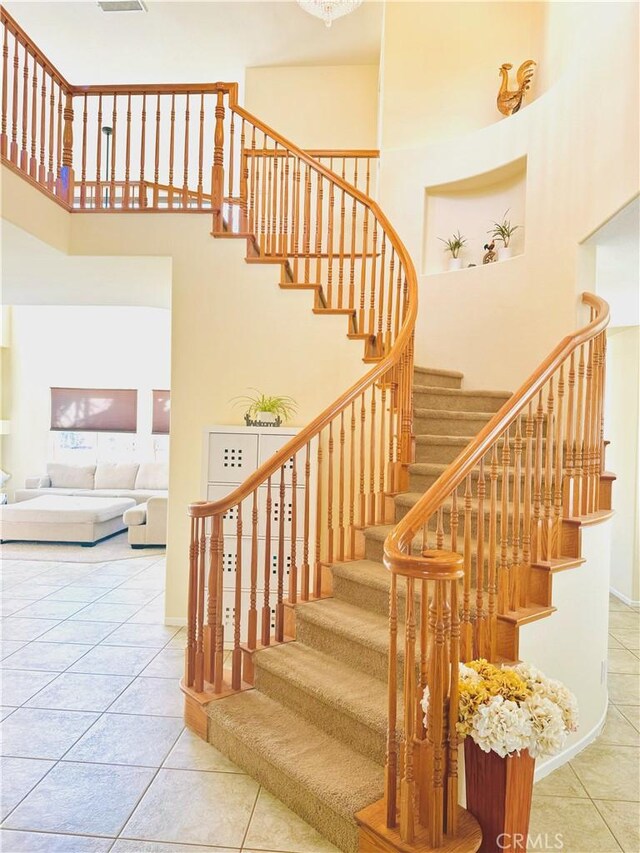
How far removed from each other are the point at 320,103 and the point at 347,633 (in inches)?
240

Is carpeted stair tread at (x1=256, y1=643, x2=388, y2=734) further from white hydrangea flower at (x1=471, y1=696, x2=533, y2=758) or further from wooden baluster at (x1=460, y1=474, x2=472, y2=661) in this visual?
white hydrangea flower at (x1=471, y1=696, x2=533, y2=758)

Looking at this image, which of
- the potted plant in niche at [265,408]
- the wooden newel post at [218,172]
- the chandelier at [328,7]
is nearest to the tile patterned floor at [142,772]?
the potted plant in niche at [265,408]

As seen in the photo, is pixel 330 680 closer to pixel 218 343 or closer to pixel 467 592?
pixel 467 592

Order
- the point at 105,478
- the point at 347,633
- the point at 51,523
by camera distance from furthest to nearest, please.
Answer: the point at 105,478
the point at 51,523
the point at 347,633

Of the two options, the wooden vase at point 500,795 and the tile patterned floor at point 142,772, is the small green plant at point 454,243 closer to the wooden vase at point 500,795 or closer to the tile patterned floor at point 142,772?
the tile patterned floor at point 142,772

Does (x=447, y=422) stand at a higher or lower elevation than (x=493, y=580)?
higher

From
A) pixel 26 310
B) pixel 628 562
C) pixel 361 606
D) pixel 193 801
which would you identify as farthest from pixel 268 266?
pixel 26 310

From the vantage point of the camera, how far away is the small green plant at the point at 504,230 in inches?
192

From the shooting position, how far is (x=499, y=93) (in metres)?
5.10

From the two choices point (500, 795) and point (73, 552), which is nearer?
point (500, 795)

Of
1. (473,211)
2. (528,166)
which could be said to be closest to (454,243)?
(473,211)

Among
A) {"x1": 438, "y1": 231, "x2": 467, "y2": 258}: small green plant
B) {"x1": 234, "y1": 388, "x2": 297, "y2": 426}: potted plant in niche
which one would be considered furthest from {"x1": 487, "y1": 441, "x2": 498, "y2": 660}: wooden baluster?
{"x1": 438, "y1": 231, "x2": 467, "y2": 258}: small green plant

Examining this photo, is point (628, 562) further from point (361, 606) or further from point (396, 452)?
point (361, 606)

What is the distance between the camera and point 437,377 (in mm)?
4707
